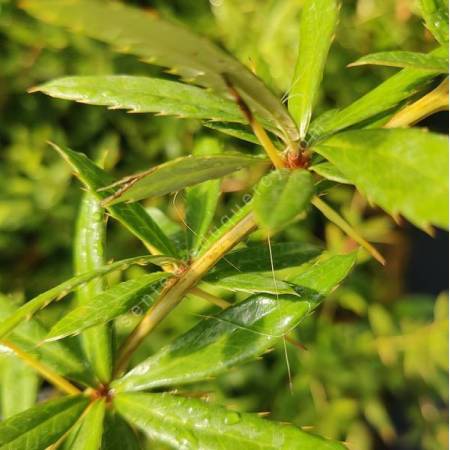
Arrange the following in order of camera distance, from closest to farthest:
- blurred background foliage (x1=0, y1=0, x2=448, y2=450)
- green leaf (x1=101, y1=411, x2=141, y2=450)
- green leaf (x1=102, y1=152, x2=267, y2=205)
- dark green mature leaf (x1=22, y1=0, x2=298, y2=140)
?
dark green mature leaf (x1=22, y1=0, x2=298, y2=140), green leaf (x1=102, y1=152, x2=267, y2=205), green leaf (x1=101, y1=411, x2=141, y2=450), blurred background foliage (x1=0, y1=0, x2=448, y2=450)

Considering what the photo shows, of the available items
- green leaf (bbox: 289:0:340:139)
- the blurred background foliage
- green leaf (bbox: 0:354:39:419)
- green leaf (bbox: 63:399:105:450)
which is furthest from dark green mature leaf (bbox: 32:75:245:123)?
the blurred background foliage

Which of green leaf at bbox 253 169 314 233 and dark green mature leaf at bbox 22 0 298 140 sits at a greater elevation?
dark green mature leaf at bbox 22 0 298 140

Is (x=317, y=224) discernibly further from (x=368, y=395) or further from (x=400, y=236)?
(x=368, y=395)

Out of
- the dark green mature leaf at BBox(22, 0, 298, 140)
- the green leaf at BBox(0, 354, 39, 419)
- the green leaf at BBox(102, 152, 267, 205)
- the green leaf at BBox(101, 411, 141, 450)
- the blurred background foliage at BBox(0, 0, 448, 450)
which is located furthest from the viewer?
the blurred background foliage at BBox(0, 0, 448, 450)

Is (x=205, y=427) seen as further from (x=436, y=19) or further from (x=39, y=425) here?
(x=436, y=19)

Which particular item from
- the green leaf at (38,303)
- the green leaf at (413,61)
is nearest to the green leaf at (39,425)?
the green leaf at (38,303)

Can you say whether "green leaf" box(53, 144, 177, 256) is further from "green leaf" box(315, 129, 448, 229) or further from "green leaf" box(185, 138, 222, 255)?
"green leaf" box(315, 129, 448, 229)

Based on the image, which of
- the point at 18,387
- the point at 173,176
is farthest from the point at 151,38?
the point at 18,387
